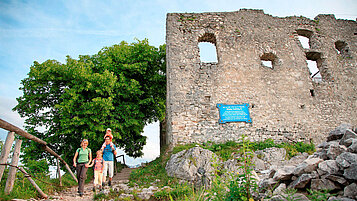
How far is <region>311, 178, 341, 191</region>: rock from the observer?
2.94 meters

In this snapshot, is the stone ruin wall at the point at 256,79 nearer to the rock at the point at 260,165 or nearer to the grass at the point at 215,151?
the grass at the point at 215,151

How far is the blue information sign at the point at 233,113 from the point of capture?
9.13m

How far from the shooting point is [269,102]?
9.74 metres

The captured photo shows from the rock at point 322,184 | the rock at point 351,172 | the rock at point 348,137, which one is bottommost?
the rock at point 322,184

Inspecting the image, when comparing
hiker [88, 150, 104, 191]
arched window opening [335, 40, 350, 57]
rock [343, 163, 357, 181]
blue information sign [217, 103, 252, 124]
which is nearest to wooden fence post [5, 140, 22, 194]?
hiker [88, 150, 104, 191]

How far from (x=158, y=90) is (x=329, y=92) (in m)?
8.98

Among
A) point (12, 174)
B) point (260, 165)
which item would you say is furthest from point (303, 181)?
point (12, 174)

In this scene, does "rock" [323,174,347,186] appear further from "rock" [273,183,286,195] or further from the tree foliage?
the tree foliage

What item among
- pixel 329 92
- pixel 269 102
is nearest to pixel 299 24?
pixel 329 92

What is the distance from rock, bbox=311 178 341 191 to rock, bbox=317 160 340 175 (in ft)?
0.56

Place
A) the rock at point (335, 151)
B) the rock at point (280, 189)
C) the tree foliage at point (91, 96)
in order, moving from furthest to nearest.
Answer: the tree foliage at point (91, 96) < the rock at point (335, 151) < the rock at point (280, 189)

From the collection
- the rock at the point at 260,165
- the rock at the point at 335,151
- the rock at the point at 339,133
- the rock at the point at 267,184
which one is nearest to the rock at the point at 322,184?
the rock at the point at 267,184

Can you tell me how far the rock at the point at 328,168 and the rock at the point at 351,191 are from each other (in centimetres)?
34

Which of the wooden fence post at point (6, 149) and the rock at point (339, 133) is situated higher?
the rock at point (339, 133)
